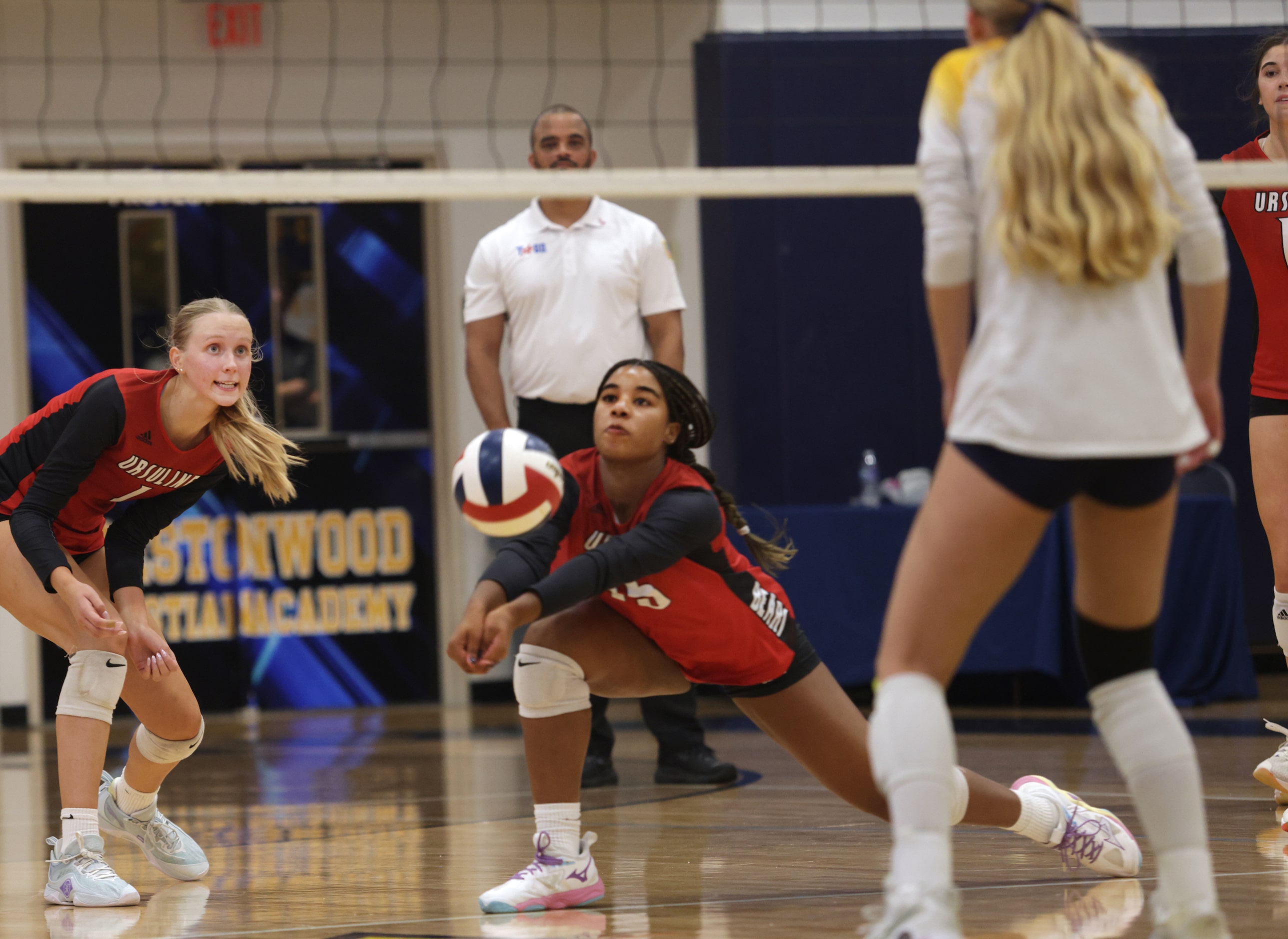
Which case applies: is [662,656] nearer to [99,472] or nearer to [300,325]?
[99,472]

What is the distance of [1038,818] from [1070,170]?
56.1 inches

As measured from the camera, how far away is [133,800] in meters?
3.54

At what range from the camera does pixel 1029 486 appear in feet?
6.81

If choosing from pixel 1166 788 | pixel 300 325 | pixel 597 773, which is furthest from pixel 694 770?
pixel 300 325

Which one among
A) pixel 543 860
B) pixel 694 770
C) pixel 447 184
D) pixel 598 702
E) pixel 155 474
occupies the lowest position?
pixel 694 770

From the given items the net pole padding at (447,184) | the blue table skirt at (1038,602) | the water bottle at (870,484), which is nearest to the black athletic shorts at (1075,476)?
the net pole padding at (447,184)

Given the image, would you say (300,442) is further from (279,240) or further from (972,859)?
(972,859)

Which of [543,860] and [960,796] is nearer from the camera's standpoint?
[960,796]

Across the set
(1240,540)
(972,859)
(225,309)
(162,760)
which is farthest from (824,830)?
(1240,540)

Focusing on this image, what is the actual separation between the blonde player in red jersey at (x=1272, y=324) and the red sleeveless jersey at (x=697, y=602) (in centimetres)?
149

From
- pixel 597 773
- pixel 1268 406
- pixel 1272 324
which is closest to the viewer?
pixel 1268 406

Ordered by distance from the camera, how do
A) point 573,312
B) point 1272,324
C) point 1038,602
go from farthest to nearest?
point 1038,602, point 573,312, point 1272,324

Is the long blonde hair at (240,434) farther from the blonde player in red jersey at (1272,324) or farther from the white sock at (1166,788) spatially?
the blonde player in red jersey at (1272,324)

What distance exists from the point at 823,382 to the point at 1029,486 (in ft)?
18.9
